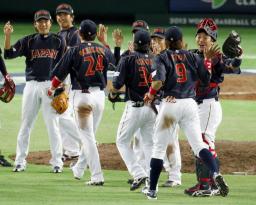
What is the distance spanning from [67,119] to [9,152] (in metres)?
1.30

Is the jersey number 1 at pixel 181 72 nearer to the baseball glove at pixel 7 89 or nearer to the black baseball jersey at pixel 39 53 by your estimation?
the black baseball jersey at pixel 39 53

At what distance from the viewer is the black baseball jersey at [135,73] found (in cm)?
1291

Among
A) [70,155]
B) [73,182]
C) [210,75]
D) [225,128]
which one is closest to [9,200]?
[73,182]

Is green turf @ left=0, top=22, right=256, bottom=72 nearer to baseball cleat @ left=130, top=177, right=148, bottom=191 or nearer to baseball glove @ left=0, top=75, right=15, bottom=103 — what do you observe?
baseball glove @ left=0, top=75, right=15, bottom=103

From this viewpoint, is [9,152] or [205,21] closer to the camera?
[205,21]

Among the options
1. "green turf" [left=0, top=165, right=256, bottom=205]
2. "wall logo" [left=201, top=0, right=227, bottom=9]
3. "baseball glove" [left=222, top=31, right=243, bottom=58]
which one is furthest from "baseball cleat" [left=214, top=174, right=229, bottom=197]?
"wall logo" [left=201, top=0, right=227, bottom=9]

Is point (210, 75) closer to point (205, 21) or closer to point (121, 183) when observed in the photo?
point (205, 21)

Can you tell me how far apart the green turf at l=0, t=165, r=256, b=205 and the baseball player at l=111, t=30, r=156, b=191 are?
1.20ft

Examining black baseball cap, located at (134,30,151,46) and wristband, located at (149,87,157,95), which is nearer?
wristband, located at (149,87,157,95)

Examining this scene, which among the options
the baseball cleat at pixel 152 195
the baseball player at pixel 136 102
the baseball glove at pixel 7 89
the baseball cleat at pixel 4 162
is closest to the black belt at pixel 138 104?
the baseball player at pixel 136 102

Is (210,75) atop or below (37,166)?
atop

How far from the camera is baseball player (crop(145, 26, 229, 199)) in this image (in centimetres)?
1206

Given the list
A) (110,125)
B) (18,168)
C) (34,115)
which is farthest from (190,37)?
(18,168)

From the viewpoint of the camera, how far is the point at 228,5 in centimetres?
3525
